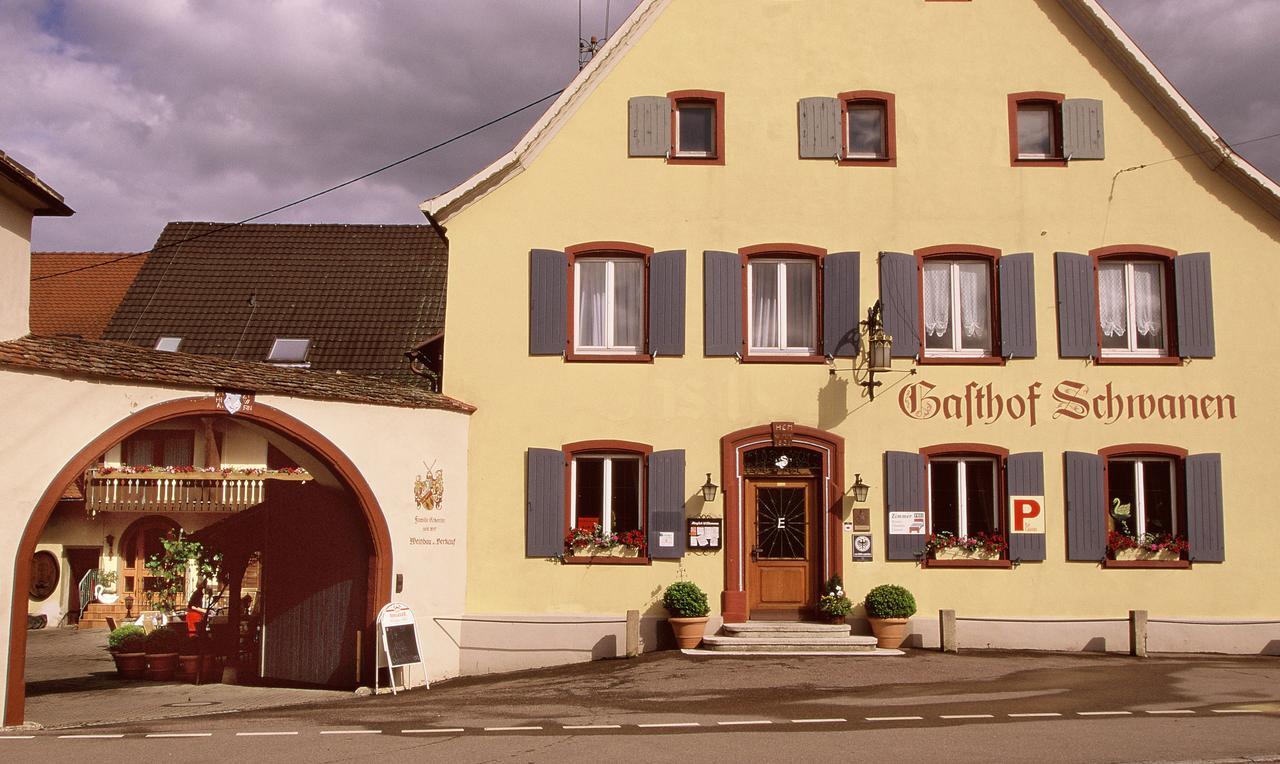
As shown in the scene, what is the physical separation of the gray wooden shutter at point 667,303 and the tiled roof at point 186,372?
2.76m

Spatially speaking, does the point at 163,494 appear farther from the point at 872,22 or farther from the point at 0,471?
the point at 872,22

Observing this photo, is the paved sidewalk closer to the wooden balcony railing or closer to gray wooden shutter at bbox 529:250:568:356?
the wooden balcony railing

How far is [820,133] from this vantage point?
56.0ft

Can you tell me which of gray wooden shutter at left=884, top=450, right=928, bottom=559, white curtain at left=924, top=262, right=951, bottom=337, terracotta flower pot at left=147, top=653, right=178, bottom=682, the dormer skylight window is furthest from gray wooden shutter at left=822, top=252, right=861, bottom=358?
the dormer skylight window

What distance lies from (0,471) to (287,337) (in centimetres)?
1487

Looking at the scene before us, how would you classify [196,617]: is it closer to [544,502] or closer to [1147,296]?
[544,502]

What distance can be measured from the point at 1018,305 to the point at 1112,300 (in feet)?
4.64

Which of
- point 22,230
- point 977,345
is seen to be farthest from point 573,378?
point 22,230

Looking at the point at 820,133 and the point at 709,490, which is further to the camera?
the point at 820,133

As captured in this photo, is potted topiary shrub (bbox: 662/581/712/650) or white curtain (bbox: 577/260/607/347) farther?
white curtain (bbox: 577/260/607/347)

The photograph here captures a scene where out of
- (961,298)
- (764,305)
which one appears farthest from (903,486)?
(764,305)

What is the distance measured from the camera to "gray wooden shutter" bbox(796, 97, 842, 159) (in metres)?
17.0

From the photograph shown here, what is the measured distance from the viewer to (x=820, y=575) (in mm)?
16641

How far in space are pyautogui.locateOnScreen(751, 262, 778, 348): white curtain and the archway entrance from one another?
4.19 feet
